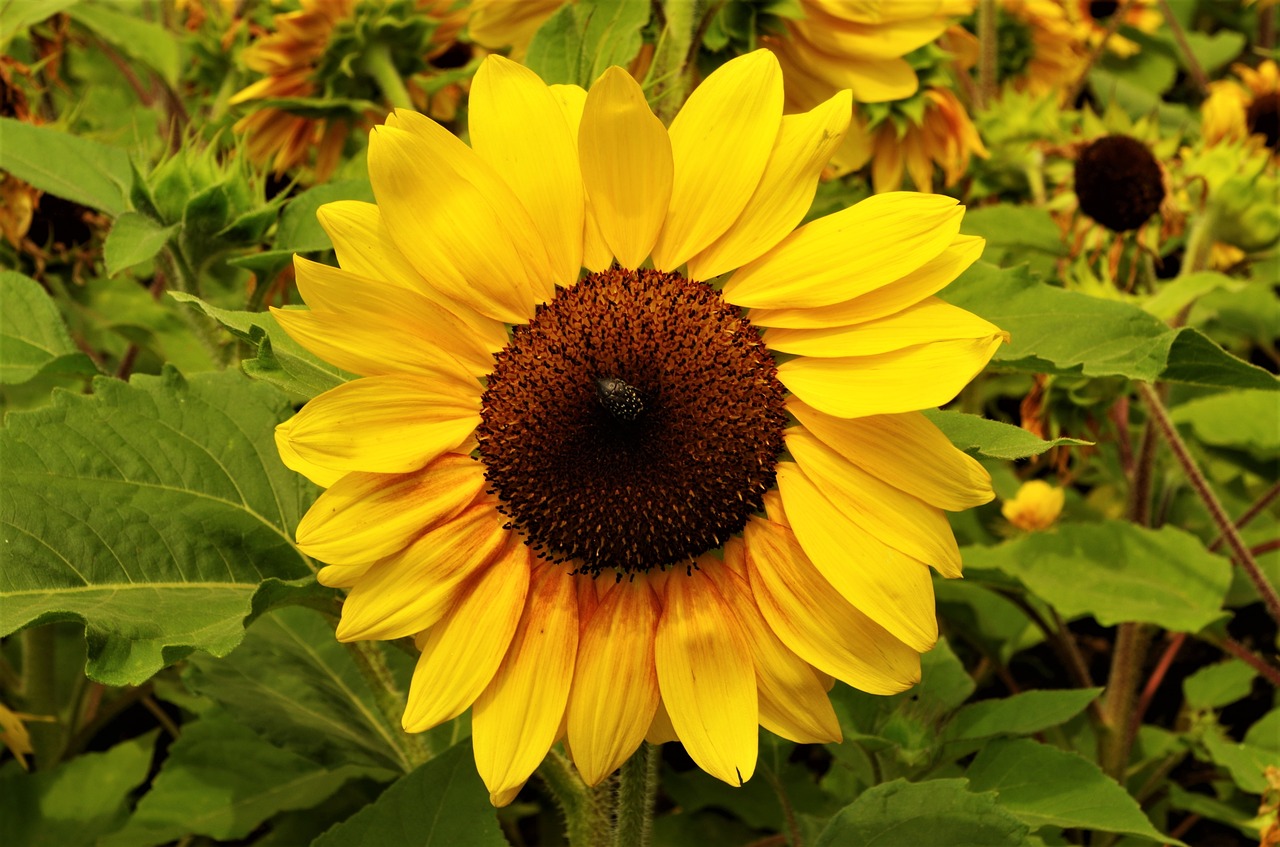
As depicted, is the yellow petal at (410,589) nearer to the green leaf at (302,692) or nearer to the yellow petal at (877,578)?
the yellow petal at (877,578)

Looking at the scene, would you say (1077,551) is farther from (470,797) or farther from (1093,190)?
(470,797)

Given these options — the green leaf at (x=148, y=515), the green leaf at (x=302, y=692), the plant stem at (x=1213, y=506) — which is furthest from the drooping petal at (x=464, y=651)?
the plant stem at (x=1213, y=506)

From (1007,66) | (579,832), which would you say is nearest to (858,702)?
(579,832)

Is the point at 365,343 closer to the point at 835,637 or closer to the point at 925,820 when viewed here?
the point at 835,637

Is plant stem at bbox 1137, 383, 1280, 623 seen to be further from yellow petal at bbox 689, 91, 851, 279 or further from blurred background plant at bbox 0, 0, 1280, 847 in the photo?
yellow petal at bbox 689, 91, 851, 279

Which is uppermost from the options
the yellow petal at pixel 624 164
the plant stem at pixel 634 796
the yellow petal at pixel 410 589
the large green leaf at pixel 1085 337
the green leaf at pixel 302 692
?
the yellow petal at pixel 624 164

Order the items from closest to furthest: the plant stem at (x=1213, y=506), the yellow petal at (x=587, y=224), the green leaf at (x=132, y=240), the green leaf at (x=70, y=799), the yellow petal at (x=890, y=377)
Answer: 1. the yellow petal at (x=890, y=377)
2. the yellow petal at (x=587, y=224)
3. the green leaf at (x=132, y=240)
4. the green leaf at (x=70, y=799)
5. the plant stem at (x=1213, y=506)

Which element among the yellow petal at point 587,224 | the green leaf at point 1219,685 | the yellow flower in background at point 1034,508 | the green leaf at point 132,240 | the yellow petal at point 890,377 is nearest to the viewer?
the yellow petal at point 890,377

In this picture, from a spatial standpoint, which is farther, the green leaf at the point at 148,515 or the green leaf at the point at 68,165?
the green leaf at the point at 68,165
